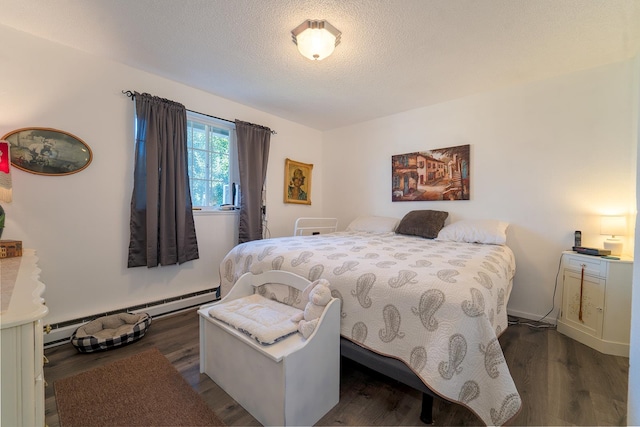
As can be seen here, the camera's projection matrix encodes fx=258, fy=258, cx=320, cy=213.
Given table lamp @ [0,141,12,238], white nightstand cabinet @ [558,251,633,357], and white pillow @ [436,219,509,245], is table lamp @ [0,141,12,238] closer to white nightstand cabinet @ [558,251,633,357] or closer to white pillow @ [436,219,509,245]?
white pillow @ [436,219,509,245]

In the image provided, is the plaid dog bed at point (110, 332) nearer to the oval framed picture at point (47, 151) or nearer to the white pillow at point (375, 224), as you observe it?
the oval framed picture at point (47, 151)

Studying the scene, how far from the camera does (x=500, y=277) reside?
1.51 m

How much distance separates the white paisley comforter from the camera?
105 cm

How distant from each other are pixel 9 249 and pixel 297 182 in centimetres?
285

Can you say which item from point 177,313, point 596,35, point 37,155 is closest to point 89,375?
point 177,313

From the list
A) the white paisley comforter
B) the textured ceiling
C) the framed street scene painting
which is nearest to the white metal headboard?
the framed street scene painting

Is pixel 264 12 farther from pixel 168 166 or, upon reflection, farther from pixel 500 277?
pixel 500 277

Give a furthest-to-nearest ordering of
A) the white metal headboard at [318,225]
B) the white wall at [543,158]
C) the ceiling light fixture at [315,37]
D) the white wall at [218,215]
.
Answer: the white metal headboard at [318,225] < the white wall at [543,158] < the white wall at [218,215] < the ceiling light fixture at [315,37]

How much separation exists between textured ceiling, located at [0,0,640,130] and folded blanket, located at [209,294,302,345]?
185 cm

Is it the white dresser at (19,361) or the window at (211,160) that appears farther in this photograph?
the window at (211,160)

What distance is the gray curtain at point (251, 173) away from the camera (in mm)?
3035

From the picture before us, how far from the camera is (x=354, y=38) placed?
73.5 inches

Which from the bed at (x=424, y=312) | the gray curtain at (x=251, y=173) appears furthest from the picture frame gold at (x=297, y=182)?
the bed at (x=424, y=312)

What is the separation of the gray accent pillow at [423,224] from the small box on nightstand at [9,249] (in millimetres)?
3009
